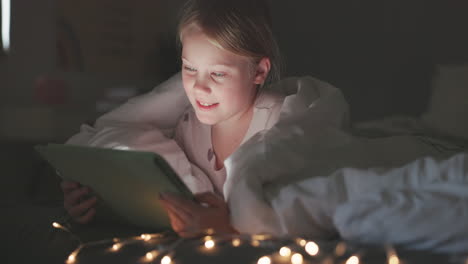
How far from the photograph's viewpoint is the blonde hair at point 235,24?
3.43 ft

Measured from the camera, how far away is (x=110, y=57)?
3.20 m

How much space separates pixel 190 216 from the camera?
80cm

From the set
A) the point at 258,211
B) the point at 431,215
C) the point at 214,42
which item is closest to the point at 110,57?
the point at 214,42

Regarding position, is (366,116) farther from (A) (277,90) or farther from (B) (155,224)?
(B) (155,224)

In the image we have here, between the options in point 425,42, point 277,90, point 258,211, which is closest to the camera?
point 258,211

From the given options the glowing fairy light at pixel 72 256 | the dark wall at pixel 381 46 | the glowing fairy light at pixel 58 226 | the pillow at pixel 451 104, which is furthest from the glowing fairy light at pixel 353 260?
the dark wall at pixel 381 46

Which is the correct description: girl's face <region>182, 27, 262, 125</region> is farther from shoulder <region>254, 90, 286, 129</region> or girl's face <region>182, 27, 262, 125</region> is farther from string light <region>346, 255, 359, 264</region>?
string light <region>346, 255, 359, 264</region>

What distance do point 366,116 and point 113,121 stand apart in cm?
175

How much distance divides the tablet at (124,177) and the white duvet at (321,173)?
4.7 inches

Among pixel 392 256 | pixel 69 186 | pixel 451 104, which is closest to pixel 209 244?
pixel 392 256

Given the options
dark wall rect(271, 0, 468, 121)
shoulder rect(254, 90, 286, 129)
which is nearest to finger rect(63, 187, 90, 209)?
shoulder rect(254, 90, 286, 129)

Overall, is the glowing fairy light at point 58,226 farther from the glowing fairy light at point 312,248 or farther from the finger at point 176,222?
the glowing fairy light at point 312,248

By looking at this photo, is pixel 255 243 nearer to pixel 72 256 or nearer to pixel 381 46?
pixel 72 256

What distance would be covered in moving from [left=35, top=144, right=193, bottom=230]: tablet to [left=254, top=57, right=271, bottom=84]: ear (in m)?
0.39
